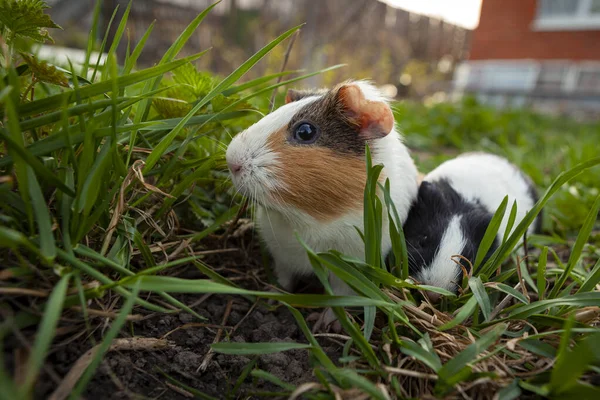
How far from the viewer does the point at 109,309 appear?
120 cm

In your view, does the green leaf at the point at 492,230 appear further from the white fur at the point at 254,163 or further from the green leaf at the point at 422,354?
the white fur at the point at 254,163

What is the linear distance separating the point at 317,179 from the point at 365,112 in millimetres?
316

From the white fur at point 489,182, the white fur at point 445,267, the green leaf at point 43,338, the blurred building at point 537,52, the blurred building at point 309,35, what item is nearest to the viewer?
the green leaf at point 43,338

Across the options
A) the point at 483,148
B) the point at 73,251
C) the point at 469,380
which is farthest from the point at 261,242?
the point at 483,148

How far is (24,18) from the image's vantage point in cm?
126

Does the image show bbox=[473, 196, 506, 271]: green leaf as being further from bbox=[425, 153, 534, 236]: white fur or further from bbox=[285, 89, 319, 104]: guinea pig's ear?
bbox=[285, 89, 319, 104]: guinea pig's ear

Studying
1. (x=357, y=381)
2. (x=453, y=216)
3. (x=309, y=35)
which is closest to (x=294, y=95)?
(x=453, y=216)

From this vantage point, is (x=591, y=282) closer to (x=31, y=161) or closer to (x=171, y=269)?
(x=171, y=269)

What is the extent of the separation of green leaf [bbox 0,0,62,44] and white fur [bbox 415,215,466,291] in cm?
149

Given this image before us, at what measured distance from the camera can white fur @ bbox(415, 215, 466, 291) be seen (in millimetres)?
1557

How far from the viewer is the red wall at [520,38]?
39.2 ft

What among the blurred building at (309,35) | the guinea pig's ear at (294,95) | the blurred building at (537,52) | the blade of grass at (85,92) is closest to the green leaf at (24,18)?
the blade of grass at (85,92)

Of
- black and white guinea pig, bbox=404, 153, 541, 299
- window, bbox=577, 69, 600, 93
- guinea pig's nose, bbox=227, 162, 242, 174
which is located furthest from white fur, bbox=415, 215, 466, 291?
window, bbox=577, 69, 600, 93

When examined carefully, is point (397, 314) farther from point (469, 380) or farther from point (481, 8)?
point (481, 8)
